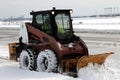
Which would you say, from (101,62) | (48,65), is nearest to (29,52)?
(48,65)

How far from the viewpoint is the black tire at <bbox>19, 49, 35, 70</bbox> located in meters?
12.6

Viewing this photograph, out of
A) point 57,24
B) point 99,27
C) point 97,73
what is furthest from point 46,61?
point 99,27

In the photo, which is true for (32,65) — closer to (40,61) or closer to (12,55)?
(40,61)

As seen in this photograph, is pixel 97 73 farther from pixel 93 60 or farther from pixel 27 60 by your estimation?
pixel 27 60

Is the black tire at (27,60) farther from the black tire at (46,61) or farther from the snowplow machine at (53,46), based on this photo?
the black tire at (46,61)

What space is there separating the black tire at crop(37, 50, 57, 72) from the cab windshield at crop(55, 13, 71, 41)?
95 centimetres

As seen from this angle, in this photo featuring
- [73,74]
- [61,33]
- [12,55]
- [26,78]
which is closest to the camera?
[26,78]

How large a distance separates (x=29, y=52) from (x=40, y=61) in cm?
91

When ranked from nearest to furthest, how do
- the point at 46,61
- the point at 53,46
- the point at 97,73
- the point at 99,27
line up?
1. the point at 97,73
2. the point at 53,46
3. the point at 46,61
4. the point at 99,27

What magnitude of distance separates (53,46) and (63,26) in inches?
45.3

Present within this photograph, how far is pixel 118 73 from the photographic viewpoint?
10.9m

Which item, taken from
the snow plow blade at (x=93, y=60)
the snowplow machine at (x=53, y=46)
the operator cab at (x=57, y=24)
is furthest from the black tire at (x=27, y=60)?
the snow plow blade at (x=93, y=60)

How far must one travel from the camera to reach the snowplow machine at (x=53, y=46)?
1165 cm

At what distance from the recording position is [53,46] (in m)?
11.8
